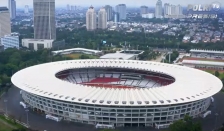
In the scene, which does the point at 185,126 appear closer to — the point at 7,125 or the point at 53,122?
the point at 53,122

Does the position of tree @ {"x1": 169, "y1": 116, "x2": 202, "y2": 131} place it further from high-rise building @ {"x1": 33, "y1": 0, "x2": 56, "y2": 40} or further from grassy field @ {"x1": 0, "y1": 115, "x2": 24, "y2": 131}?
high-rise building @ {"x1": 33, "y1": 0, "x2": 56, "y2": 40}

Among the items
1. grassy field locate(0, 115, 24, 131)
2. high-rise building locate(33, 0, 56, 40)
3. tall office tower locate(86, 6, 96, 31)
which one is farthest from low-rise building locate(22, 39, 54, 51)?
grassy field locate(0, 115, 24, 131)

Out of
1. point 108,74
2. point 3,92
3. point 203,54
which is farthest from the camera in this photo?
point 203,54

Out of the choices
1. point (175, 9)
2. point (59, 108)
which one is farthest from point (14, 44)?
point (175, 9)

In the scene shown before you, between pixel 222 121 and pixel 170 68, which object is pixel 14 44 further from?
pixel 222 121

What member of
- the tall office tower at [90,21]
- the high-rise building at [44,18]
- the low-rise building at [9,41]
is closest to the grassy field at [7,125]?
the low-rise building at [9,41]

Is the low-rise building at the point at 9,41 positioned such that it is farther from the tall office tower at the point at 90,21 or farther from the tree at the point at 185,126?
the tree at the point at 185,126
